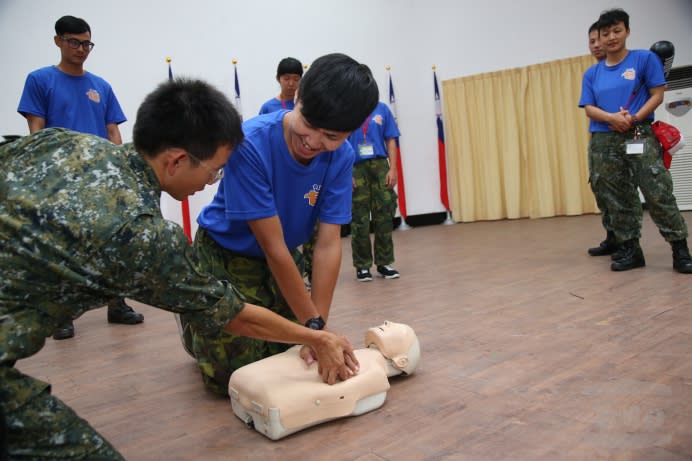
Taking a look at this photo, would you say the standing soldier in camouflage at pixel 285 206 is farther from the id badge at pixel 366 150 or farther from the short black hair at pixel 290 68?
the short black hair at pixel 290 68

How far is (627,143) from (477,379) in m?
1.95

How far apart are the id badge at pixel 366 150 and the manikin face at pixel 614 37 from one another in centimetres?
141

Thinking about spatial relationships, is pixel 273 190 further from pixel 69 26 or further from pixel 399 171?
pixel 399 171

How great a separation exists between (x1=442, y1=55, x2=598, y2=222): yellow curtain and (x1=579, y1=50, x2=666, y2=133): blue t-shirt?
3.06 m

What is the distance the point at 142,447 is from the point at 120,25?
→ 5276mm

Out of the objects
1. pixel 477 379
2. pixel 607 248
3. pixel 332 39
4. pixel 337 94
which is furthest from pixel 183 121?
pixel 332 39

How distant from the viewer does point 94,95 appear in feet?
9.13

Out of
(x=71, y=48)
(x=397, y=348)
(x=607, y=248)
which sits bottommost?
(x=607, y=248)

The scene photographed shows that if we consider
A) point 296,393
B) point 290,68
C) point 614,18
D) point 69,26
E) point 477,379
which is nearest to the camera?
point 296,393

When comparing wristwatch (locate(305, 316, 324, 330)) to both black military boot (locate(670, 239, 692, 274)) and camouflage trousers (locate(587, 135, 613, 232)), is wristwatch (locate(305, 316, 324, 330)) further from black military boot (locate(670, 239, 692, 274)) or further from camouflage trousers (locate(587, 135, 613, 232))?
camouflage trousers (locate(587, 135, 613, 232))

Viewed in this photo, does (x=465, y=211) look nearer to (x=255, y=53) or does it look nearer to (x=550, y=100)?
(x=550, y=100)

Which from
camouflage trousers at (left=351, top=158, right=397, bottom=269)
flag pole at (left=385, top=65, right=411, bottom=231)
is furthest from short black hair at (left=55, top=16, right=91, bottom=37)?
flag pole at (left=385, top=65, right=411, bottom=231)

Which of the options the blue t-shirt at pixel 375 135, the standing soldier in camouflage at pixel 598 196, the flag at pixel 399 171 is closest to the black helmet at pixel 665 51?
the standing soldier in camouflage at pixel 598 196

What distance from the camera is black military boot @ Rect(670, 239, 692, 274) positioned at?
2717mm
